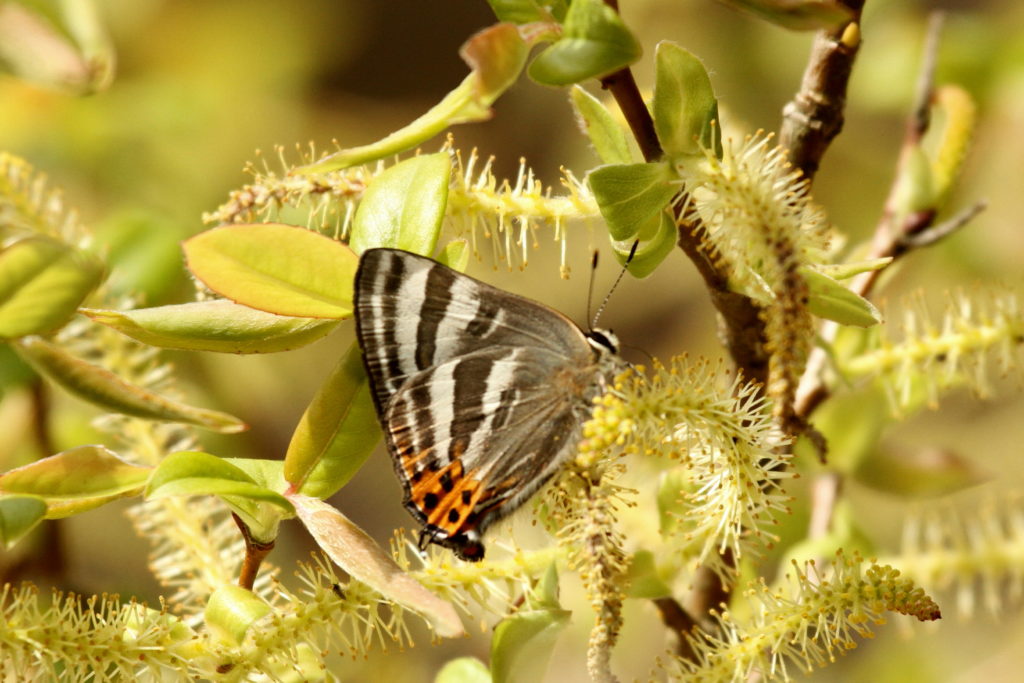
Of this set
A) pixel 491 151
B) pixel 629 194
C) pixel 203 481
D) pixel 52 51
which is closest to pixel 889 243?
pixel 629 194

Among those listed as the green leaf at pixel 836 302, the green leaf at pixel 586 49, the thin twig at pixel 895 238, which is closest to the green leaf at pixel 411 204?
the green leaf at pixel 586 49

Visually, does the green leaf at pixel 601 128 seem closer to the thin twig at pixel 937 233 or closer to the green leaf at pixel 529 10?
the green leaf at pixel 529 10

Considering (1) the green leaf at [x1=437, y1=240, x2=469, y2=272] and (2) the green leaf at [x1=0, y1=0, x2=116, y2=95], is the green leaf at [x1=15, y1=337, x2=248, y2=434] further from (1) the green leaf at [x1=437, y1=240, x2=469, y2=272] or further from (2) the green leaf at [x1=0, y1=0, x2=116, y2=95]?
(2) the green leaf at [x1=0, y1=0, x2=116, y2=95]

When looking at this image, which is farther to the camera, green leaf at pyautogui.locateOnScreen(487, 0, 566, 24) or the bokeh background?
the bokeh background

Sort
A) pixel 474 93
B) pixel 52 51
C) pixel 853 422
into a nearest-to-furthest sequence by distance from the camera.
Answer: pixel 474 93, pixel 52 51, pixel 853 422

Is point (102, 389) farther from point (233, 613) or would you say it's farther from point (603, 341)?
point (603, 341)

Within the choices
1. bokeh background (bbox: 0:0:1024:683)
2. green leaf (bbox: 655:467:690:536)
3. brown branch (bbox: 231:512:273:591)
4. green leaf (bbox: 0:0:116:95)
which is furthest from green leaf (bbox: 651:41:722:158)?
bokeh background (bbox: 0:0:1024:683)
